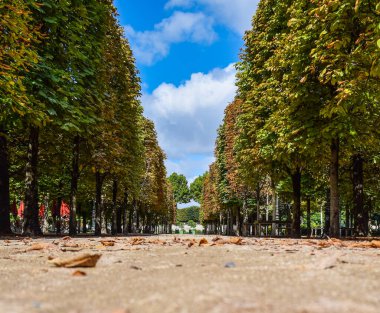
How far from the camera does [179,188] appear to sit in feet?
583

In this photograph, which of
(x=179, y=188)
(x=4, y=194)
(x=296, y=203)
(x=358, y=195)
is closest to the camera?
(x=4, y=194)

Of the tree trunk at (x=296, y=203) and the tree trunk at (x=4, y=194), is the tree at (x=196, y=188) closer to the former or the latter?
the tree trunk at (x=296, y=203)

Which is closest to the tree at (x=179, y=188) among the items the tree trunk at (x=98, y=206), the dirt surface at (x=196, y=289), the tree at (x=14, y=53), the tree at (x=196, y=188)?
the tree at (x=196, y=188)

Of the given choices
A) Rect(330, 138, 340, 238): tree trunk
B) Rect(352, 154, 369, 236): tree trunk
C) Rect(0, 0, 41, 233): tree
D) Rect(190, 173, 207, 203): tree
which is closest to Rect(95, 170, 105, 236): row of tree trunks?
Rect(0, 0, 41, 233): tree

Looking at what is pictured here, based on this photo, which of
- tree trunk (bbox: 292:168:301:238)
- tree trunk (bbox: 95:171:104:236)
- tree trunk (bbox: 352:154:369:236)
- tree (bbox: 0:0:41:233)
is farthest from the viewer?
tree trunk (bbox: 95:171:104:236)

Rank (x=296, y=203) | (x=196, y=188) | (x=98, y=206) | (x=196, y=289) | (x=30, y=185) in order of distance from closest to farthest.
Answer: (x=196, y=289) < (x=30, y=185) < (x=296, y=203) < (x=98, y=206) < (x=196, y=188)

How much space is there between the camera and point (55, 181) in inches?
1163

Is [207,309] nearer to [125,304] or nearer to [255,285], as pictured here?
[125,304]

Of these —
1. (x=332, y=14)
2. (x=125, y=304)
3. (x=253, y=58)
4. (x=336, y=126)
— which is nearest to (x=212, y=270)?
(x=125, y=304)

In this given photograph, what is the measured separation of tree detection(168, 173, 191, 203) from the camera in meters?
177

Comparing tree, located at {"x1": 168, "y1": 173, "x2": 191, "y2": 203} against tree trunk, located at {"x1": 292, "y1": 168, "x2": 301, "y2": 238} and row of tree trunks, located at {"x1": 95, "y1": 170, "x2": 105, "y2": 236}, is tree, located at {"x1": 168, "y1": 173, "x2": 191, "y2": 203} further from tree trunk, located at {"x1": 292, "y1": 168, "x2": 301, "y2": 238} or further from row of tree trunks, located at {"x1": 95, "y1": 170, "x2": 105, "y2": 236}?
tree trunk, located at {"x1": 292, "y1": 168, "x2": 301, "y2": 238}

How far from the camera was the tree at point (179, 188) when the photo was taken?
177 m

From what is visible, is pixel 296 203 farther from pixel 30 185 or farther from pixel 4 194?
pixel 4 194

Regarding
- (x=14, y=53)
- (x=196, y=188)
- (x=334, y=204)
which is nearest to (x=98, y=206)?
(x=334, y=204)
